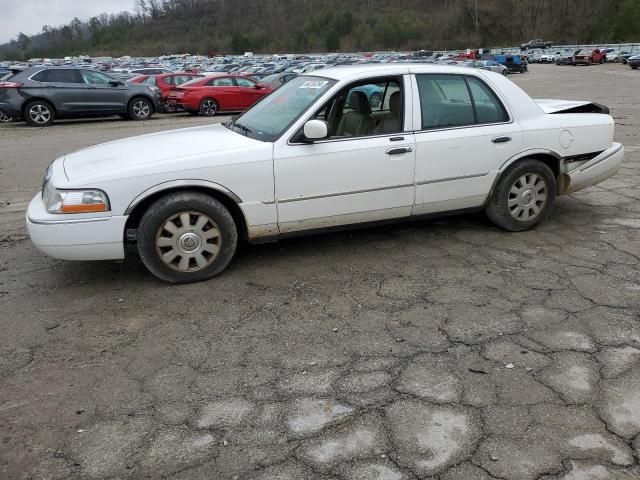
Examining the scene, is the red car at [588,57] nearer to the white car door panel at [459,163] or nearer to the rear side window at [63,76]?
the rear side window at [63,76]

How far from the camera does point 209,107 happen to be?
1772 cm

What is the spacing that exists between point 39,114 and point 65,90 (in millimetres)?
983

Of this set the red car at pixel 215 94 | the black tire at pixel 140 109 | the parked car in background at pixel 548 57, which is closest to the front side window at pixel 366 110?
the red car at pixel 215 94

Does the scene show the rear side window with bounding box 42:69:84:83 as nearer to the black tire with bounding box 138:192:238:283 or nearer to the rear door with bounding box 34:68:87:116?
the rear door with bounding box 34:68:87:116

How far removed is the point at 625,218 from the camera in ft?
18.5

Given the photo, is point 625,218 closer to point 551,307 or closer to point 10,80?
point 551,307

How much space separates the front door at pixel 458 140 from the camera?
4.72 metres

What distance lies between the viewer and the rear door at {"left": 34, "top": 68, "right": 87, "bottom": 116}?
49.9 ft

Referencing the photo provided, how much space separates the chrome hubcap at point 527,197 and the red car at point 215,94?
13094 mm

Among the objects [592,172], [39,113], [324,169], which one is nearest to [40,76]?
[39,113]

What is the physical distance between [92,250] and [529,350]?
300 cm

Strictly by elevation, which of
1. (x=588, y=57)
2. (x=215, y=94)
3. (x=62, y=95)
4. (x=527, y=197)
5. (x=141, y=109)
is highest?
(x=62, y=95)

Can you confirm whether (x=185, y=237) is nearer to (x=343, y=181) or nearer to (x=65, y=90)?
(x=343, y=181)

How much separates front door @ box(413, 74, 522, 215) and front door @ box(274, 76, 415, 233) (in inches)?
5.3
